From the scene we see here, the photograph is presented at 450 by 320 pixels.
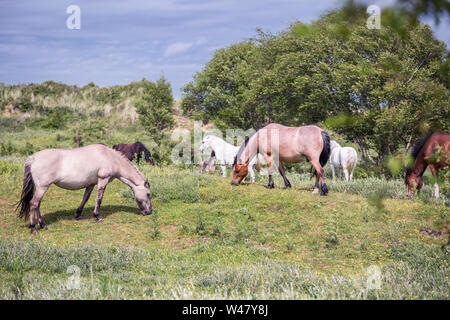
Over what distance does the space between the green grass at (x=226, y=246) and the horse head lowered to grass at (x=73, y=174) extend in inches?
23.8

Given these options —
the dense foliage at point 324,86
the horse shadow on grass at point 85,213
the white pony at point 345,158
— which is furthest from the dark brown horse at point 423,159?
the horse shadow on grass at point 85,213

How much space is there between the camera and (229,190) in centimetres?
1379

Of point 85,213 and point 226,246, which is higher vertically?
point 85,213

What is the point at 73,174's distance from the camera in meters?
11.2

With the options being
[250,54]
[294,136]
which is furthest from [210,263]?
[250,54]

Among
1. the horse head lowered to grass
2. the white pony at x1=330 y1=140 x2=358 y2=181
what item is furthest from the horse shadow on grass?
the white pony at x1=330 y1=140 x2=358 y2=181

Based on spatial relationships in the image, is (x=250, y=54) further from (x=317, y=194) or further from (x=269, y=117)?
(x=317, y=194)

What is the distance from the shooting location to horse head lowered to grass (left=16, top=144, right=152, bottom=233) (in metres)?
10.8

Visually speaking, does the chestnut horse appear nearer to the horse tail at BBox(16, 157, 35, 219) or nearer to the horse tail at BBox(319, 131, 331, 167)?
the horse tail at BBox(319, 131, 331, 167)

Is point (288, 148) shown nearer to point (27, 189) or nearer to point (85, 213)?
point (85, 213)

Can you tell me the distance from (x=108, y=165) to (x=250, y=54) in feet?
82.1

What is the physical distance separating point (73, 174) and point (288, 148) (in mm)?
6812

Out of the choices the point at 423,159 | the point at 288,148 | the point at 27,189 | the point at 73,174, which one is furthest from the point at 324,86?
the point at 27,189

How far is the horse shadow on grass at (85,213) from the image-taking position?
12.1m
